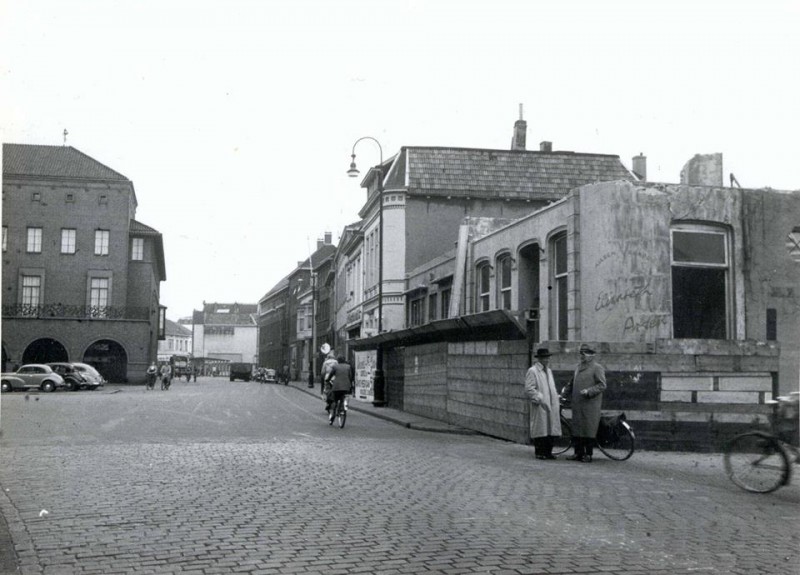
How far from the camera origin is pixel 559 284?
20.6 m

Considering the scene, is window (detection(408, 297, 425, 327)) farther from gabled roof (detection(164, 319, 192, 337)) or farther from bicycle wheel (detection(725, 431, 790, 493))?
gabled roof (detection(164, 319, 192, 337))

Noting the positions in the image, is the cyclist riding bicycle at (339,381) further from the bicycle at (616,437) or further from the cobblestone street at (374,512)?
the bicycle at (616,437)

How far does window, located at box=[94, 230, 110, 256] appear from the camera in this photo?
59.0 metres

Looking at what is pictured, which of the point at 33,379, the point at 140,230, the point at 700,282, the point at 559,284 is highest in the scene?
the point at 140,230

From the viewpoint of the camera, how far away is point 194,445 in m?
14.2

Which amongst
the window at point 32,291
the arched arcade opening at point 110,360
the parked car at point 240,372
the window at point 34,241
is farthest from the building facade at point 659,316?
the parked car at point 240,372

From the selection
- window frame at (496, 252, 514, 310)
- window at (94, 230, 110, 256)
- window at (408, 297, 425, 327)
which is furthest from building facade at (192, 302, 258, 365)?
window frame at (496, 252, 514, 310)

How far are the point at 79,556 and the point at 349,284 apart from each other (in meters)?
48.0

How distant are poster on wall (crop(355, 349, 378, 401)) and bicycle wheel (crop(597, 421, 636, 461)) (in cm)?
1853

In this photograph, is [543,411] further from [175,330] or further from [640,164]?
[175,330]

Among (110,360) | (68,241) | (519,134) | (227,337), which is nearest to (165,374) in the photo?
(110,360)

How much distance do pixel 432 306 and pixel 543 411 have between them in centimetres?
1988

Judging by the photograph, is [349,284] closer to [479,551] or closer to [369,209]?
[369,209]

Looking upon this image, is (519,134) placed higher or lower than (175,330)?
higher
